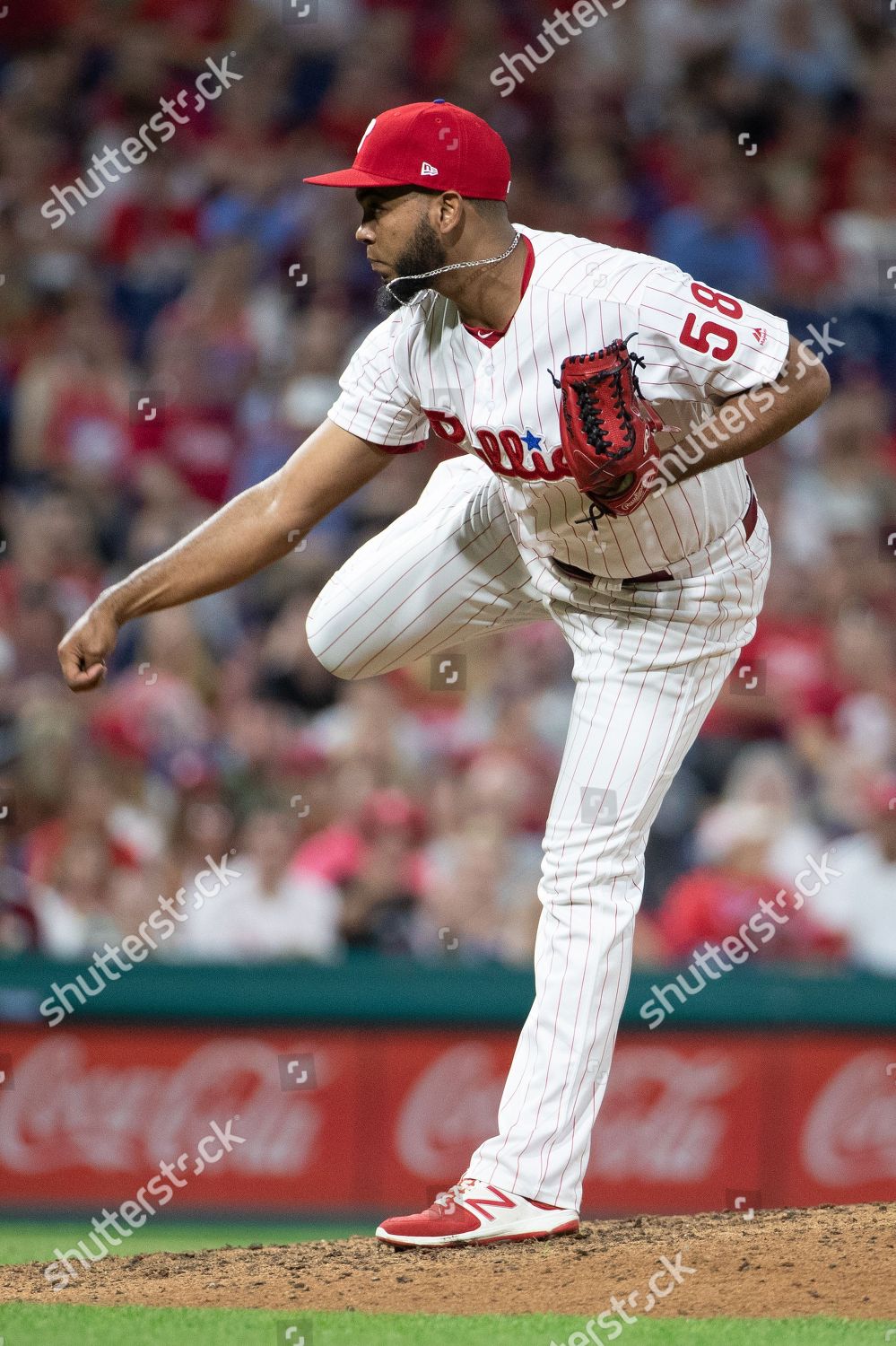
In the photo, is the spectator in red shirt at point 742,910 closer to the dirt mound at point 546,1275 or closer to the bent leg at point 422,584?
the dirt mound at point 546,1275

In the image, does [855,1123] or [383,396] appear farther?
[855,1123]

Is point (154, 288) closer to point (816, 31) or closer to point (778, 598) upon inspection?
point (778, 598)

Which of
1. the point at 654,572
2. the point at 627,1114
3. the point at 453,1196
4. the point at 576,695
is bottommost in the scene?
the point at 627,1114

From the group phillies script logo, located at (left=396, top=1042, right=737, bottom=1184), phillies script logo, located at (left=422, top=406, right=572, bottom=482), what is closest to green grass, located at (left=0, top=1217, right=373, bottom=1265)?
phillies script logo, located at (left=396, top=1042, right=737, bottom=1184)

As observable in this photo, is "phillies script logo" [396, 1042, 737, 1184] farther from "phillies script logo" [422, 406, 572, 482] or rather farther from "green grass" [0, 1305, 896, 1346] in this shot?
"phillies script logo" [422, 406, 572, 482]

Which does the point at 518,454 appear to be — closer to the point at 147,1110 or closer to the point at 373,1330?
the point at 373,1330

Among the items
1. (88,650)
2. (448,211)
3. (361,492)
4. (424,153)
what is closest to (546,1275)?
(88,650)
